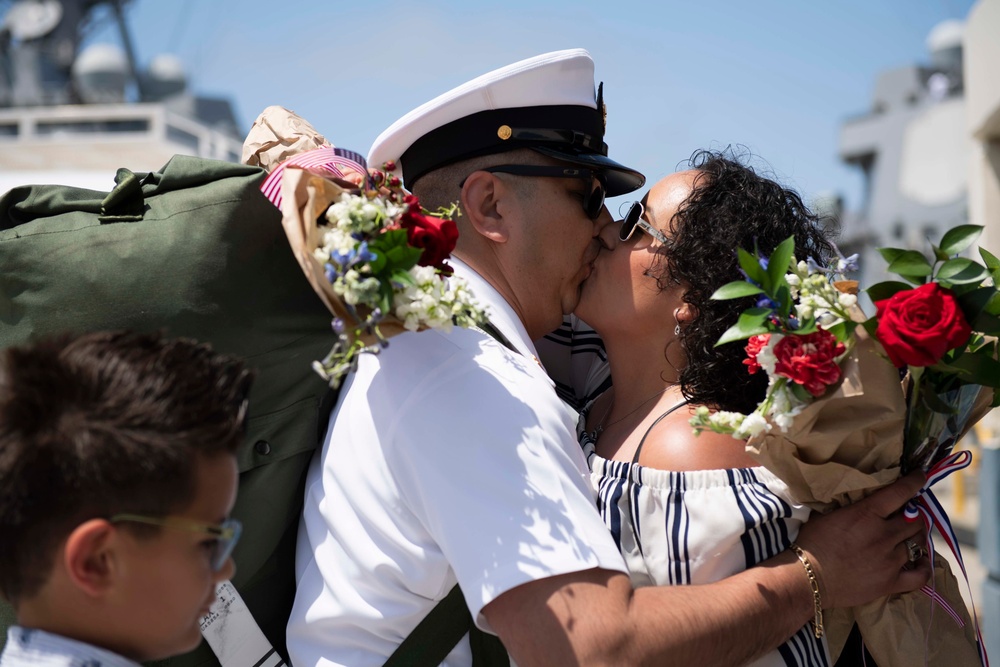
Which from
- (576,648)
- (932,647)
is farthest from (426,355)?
(932,647)

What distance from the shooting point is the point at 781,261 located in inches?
86.9

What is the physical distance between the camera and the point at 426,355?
223 cm

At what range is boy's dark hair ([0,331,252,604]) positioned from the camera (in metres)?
1.56

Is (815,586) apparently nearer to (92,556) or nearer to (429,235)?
(429,235)

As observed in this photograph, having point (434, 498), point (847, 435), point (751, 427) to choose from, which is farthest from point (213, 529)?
point (847, 435)

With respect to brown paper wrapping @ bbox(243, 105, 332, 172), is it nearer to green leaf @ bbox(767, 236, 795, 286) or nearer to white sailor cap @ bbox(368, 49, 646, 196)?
white sailor cap @ bbox(368, 49, 646, 196)

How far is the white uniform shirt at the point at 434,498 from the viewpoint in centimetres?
203

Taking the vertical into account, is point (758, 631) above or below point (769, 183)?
below

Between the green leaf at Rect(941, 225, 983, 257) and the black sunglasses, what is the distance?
3.30 ft

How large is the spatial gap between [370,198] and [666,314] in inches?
41.7

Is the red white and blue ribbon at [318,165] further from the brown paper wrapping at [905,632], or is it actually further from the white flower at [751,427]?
the brown paper wrapping at [905,632]

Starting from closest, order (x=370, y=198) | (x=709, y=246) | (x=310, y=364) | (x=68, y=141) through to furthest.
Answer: (x=370, y=198) → (x=310, y=364) → (x=709, y=246) → (x=68, y=141)

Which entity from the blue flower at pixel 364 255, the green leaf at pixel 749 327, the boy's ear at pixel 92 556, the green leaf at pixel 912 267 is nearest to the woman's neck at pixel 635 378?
the green leaf at pixel 749 327

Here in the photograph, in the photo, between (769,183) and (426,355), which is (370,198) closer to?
(426,355)
